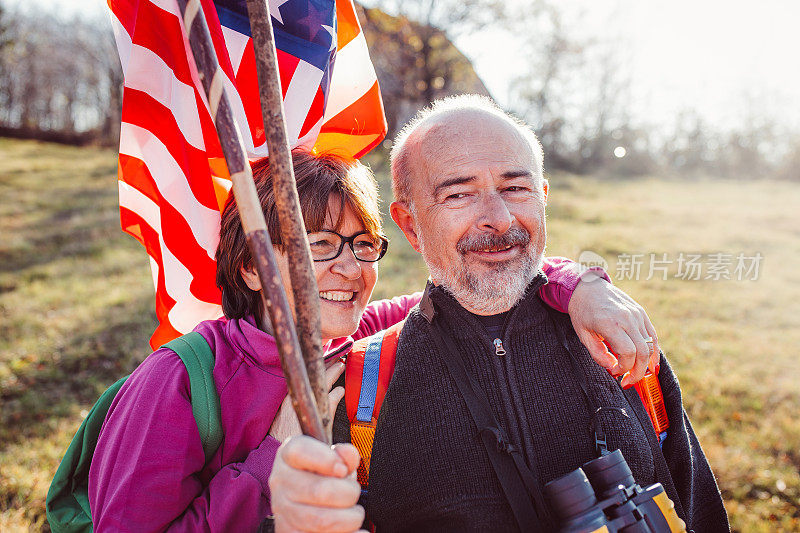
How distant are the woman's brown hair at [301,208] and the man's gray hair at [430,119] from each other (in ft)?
0.62

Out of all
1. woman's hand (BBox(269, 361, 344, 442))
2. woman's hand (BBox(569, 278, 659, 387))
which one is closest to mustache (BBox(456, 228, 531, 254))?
woman's hand (BBox(569, 278, 659, 387))

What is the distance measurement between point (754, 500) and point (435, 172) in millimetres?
3486

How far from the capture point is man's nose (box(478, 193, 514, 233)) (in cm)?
215

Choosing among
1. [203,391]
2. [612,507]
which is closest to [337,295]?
[203,391]

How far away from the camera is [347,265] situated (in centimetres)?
219

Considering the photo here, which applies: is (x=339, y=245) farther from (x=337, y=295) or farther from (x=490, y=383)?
(x=490, y=383)

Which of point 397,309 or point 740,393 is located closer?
point 397,309

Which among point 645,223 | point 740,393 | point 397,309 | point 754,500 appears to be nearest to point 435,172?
point 397,309

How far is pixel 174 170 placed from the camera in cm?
247

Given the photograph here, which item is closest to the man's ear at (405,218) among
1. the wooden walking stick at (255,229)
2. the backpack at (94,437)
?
the backpack at (94,437)

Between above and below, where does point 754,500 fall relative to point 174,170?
below

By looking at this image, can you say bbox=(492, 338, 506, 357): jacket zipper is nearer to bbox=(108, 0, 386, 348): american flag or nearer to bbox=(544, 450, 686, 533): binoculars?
bbox=(544, 450, 686, 533): binoculars

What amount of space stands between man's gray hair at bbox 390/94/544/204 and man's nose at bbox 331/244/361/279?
43cm

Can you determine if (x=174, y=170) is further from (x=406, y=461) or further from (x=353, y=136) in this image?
(x=406, y=461)
